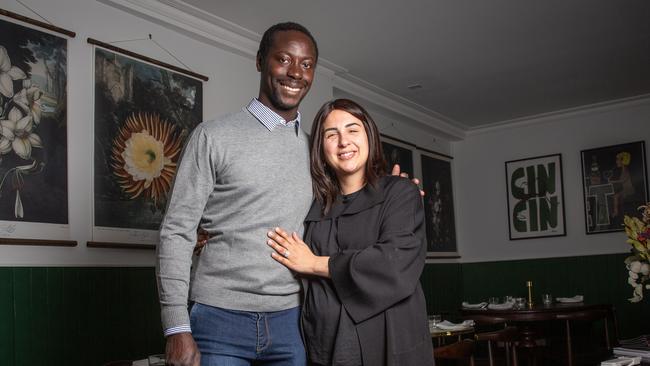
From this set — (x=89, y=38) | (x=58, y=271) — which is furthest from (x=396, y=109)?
(x=58, y=271)

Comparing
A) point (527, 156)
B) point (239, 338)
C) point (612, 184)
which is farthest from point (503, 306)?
point (239, 338)

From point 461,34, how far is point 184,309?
441cm

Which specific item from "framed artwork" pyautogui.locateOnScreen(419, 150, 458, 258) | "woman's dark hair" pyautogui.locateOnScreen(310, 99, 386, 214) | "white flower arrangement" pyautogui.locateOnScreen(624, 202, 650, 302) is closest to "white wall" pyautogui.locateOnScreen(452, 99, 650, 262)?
"framed artwork" pyautogui.locateOnScreen(419, 150, 458, 258)

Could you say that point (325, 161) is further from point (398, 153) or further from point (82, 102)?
point (398, 153)

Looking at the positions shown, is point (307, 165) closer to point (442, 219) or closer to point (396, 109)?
point (396, 109)

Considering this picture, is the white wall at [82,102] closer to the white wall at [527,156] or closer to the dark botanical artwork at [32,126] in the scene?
the dark botanical artwork at [32,126]

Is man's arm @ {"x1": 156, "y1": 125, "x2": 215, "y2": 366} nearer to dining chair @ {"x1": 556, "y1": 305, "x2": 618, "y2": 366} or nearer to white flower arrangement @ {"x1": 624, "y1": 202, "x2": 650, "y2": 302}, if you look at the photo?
white flower arrangement @ {"x1": 624, "y1": 202, "x2": 650, "y2": 302}

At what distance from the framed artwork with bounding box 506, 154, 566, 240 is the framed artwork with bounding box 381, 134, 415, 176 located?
5.03 ft

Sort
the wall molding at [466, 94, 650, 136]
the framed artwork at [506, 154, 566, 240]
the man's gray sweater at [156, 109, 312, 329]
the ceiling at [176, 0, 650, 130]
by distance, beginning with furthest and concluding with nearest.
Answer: the framed artwork at [506, 154, 566, 240]
the wall molding at [466, 94, 650, 136]
the ceiling at [176, 0, 650, 130]
the man's gray sweater at [156, 109, 312, 329]

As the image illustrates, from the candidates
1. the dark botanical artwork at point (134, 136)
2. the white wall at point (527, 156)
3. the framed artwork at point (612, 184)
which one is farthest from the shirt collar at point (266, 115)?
the white wall at point (527, 156)

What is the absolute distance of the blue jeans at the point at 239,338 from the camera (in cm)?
182

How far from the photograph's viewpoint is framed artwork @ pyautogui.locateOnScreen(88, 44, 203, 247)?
4.18 metres

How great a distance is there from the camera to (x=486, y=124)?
894 centimetres

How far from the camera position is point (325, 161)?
2.22 metres
